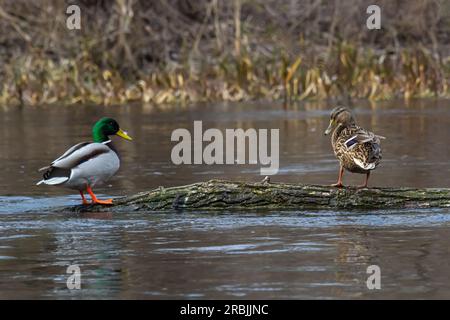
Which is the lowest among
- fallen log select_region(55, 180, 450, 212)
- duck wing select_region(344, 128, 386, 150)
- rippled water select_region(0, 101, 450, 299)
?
rippled water select_region(0, 101, 450, 299)

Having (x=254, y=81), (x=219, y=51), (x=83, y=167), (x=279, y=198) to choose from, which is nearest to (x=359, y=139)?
(x=279, y=198)

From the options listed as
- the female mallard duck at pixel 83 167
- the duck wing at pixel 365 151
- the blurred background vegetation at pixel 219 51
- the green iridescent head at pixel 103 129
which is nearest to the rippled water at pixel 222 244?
the female mallard duck at pixel 83 167

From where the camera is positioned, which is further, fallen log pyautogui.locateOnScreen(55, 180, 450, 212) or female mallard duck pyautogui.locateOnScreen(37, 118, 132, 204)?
female mallard duck pyautogui.locateOnScreen(37, 118, 132, 204)

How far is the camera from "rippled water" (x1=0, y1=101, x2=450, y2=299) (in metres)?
7.92

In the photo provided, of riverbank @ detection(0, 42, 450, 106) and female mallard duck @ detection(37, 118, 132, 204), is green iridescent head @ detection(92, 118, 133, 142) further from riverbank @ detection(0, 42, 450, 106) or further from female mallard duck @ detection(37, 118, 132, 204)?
riverbank @ detection(0, 42, 450, 106)

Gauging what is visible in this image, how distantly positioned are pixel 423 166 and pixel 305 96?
1570 centimetres

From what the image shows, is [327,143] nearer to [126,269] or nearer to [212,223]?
[212,223]

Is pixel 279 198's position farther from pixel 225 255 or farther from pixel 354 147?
pixel 225 255

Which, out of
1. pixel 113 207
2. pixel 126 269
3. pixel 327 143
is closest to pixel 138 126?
pixel 327 143

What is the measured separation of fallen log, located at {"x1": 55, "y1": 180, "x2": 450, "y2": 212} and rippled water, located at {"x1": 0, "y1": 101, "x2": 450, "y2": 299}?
5.2 inches

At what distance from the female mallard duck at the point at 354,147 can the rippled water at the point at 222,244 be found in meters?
0.46

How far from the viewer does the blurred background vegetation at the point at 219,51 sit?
31953 millimetres

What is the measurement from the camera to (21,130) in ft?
79.0

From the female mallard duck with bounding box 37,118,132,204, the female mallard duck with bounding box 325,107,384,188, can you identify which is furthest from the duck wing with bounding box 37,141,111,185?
the female mallard duck with bounding box 325,107,384,188
